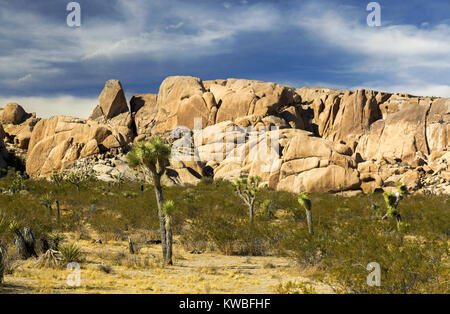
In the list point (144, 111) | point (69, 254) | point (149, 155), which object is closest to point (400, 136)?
point (144, 111)

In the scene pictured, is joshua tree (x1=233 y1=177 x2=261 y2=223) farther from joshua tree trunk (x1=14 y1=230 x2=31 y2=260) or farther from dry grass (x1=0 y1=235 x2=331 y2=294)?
joshua tree trunk (x1=14 y1=230 x2=31 y2=260)

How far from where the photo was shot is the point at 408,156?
60.9 meters

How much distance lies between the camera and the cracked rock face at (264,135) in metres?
43.5

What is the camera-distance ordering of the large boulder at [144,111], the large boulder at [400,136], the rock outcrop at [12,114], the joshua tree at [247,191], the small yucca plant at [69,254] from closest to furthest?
the small yucca plant at [69,254]
the joshua tree at [247,191]
the large boulder at [400,136]
the large boulder at [144,111]
the rock outcrop at [12,114]

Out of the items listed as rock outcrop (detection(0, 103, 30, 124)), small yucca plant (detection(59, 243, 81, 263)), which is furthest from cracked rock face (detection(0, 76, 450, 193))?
small yucca plant (detection(59, 243, 81, 263))

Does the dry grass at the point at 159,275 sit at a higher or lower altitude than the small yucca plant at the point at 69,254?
lower

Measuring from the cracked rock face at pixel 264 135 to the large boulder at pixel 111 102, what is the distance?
0.70ft

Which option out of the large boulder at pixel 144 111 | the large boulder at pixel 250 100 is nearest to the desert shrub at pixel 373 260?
the large boulder at pixel 250 100

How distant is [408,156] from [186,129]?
39.5m

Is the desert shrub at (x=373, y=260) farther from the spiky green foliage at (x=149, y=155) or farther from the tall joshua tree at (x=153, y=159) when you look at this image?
the spiky green foliage at (x=149, y=155)

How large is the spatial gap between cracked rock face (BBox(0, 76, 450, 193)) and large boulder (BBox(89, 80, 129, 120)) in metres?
0.21

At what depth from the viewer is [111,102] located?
72000 mm
